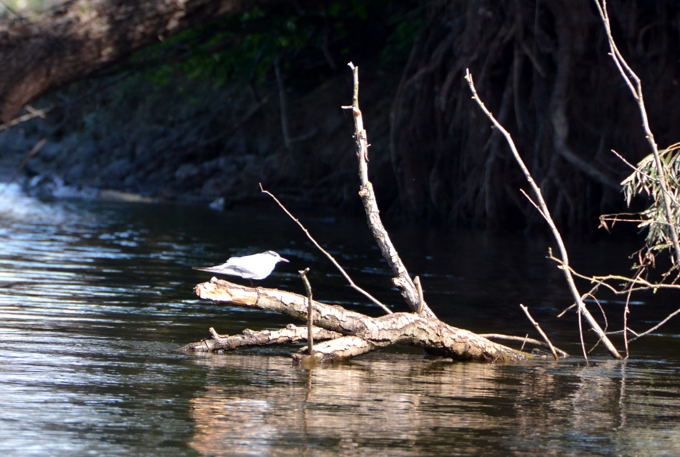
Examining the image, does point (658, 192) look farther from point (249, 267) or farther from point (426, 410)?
point (426, 410)

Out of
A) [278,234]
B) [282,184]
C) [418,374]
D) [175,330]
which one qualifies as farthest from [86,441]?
[282,184]

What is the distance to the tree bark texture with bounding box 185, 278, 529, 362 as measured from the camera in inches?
241

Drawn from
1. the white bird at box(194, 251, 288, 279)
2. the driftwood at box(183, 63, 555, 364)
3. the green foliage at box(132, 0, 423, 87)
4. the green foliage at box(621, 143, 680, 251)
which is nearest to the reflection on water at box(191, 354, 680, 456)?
the driftwood at box(183, 63, 555, 364)

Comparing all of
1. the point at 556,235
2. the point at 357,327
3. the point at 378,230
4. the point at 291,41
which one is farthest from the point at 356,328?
the point at 291,41

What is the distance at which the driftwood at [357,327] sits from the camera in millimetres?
6281

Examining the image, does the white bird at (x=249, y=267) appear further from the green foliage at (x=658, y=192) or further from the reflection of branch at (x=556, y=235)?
the green foliage at (x=658, y=192)

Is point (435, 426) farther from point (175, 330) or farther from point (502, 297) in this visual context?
point (502, 297)

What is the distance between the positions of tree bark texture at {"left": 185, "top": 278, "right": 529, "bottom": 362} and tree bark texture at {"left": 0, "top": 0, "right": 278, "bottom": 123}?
7312mm

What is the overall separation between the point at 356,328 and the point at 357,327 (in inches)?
0.4

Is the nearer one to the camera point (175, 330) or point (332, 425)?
point (332, 425)

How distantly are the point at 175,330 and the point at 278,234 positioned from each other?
940cm

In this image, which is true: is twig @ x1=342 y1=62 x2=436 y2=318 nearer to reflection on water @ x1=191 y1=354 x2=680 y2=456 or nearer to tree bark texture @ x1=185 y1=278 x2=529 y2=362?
tree bark texture @ x1=185 y1=278 x2=529 y2=362

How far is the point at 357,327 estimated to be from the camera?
6531 millimetres

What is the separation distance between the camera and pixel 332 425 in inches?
194
